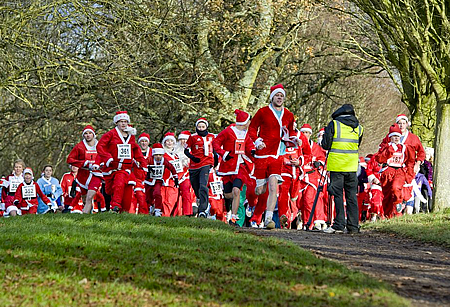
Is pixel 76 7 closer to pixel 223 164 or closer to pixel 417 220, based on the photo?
pixel 223 164

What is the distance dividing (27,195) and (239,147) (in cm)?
692

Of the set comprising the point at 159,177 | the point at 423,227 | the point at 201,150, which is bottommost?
the point at 423,227

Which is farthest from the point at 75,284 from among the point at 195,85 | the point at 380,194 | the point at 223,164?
the point at 195,85

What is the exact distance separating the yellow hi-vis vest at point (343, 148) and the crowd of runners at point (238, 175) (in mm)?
157

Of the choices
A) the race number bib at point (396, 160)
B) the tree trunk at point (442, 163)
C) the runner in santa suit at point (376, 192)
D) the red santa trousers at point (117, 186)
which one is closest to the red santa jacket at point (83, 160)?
the red santa trousers at point (117, 186)

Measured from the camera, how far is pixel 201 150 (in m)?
16.9

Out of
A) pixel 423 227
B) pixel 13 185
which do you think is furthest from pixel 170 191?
pixel 423 227

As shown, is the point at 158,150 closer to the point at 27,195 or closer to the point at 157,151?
the point at 157,151

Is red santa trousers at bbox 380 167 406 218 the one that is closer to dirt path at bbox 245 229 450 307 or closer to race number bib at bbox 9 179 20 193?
dirt path at bbox 245 229 450 307

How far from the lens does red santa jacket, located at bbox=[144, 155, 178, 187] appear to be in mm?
18781

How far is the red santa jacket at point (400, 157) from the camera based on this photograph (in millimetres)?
17984

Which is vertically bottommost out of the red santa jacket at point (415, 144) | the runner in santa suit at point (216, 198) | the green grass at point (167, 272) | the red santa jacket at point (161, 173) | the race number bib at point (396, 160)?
the green grass at point (167, 272)

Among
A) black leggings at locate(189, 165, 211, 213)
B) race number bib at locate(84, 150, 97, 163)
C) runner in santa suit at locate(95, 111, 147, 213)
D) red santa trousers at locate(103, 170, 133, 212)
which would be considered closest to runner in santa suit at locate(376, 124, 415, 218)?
black leggings at locate(189, 165, 211, 213)

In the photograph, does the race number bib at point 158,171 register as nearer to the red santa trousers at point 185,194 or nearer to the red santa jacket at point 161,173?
the red santa jacket at point 161,173
